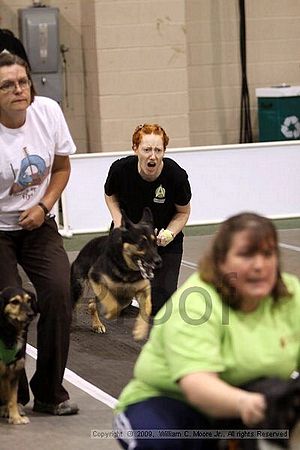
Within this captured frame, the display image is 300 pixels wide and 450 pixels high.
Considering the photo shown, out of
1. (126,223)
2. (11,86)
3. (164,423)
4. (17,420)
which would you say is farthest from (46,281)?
(164,423)

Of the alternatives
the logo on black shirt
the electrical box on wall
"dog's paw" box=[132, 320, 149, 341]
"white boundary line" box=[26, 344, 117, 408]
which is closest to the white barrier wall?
the electrical box on wall

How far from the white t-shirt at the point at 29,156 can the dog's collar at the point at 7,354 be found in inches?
19.7

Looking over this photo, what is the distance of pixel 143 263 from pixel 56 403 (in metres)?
1.46

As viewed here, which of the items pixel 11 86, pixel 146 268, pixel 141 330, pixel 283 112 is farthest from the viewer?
pixel 283 112

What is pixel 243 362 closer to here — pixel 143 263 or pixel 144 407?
pixel 144 407

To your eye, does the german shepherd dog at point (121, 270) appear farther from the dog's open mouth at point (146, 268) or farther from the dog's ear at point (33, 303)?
the dog's ear at point (33, 303)

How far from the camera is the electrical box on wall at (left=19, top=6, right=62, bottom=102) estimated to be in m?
11.7

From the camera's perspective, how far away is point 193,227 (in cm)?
1025

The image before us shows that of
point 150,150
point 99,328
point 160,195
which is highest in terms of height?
point 150,150

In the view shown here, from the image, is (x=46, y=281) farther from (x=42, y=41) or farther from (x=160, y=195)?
(x=42, y=41)

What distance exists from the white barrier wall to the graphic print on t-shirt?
5.16 m

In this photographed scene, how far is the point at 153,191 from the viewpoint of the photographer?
6.39 metres

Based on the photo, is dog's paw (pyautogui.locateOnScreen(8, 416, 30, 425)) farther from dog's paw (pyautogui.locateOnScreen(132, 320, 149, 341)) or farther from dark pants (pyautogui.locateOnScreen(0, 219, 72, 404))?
dog's paw (pyautogui.locateOnScreen(132, 320, 149, 341))

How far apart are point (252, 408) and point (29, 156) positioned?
2345 millimetres
